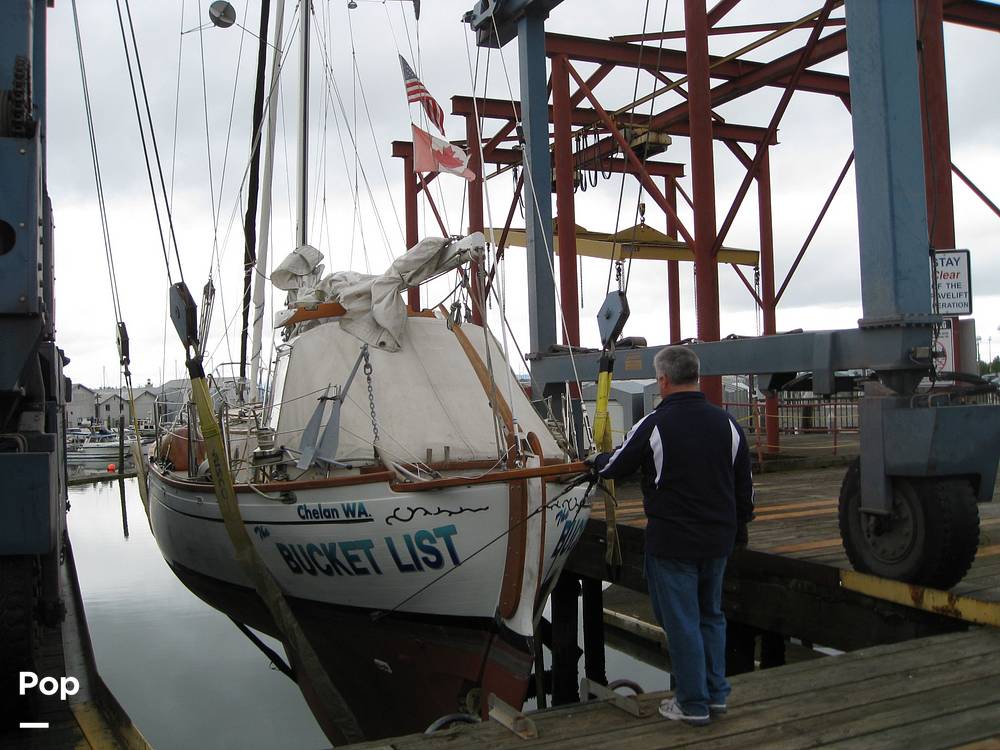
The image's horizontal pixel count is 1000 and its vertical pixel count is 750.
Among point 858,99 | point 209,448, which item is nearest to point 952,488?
point 858,99

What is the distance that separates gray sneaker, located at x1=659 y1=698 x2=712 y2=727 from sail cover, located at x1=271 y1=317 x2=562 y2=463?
11.0ft

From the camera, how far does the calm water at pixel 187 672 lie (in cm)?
984

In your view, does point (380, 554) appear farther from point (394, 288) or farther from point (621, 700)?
point (621, 700)

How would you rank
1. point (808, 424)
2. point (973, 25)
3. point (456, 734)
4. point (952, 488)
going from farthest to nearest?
1. point (808, 424)
2. point (973, 25)
3. point (952, 488)
4. point (456, 734)

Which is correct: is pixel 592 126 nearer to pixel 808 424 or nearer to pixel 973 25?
pixel 973 25

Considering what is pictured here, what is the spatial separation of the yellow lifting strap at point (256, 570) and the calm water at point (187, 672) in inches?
121

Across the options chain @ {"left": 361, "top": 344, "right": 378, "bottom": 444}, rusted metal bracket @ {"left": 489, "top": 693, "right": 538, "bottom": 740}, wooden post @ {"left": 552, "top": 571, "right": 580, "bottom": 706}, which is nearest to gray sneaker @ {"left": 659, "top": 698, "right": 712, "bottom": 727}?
rusted metal bracket @ {"left": 489, "top": 693, "right": 538, "bottom": 740}

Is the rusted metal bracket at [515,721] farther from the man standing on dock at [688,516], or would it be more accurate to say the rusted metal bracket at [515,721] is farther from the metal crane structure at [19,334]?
the metal crane structure at [19,334]

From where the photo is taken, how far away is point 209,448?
6.31m

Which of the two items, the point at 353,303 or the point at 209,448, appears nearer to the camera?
the point at 209,448

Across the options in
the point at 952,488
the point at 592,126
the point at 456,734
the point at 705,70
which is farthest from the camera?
the point at 592,126

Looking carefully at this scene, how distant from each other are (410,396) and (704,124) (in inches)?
271

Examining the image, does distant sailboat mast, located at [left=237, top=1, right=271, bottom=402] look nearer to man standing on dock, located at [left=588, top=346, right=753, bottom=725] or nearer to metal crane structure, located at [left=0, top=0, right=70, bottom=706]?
metal crane structure, located at [left=0, top=0, right=70, bottom=706]

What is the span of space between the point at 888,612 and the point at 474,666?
2991 millimetres
